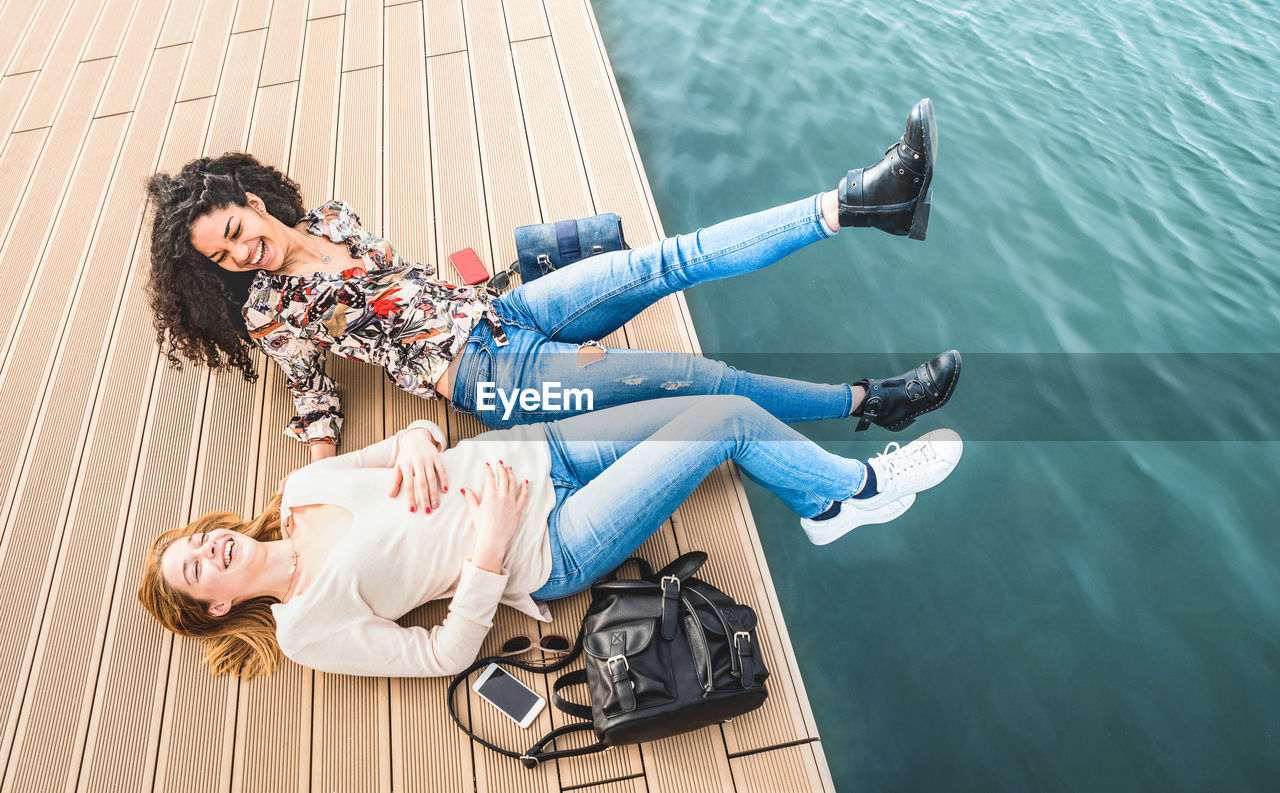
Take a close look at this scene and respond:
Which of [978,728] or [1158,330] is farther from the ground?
[1158,330]

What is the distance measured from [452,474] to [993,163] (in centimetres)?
294

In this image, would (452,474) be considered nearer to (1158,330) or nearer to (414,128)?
(414,128)

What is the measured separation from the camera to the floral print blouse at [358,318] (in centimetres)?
179

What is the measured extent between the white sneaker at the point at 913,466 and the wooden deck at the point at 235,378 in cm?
38

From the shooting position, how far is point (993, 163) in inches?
126

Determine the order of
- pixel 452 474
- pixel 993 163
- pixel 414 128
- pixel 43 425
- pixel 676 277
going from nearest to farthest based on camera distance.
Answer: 1. pixel 452 474
2. pixel 676 277
3. pixel 43 425
4. pixel 414 128
5. pixel 993 163

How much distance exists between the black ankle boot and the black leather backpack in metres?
0.98

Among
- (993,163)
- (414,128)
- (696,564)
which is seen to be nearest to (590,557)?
(696,564)

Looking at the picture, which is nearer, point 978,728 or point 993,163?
point 978,728

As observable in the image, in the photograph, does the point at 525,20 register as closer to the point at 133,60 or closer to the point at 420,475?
the point at 133,60

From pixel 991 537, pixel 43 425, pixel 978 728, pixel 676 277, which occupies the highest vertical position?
pixel 676 277

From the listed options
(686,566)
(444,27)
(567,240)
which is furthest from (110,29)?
(686,566)

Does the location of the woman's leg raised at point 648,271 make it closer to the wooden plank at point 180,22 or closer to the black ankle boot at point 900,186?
the black ankle boot at point 900,186

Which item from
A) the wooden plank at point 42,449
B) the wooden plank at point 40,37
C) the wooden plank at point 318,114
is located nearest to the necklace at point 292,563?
the wooden plank at point 42,449
